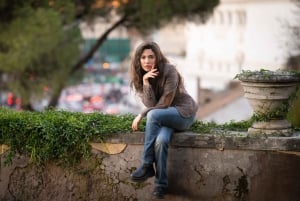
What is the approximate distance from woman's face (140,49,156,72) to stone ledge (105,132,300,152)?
0.55 m

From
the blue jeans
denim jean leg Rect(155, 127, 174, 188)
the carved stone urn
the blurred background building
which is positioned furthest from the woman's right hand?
the blurred background building

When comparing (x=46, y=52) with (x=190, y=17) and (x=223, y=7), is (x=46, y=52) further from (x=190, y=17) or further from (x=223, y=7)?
(x=223, y=7)

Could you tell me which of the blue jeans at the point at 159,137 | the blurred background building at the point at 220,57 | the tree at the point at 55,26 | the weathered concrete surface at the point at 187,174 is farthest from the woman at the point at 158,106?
the blurred background building at the point at 220,57

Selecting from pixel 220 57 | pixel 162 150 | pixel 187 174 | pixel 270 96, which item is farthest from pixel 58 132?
pixel 220 57

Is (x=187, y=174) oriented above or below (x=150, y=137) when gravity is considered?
below

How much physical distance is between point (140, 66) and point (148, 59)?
0.38 ft

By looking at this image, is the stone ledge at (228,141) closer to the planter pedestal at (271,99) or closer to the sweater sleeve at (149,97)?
the planter pedestal at (271,99)

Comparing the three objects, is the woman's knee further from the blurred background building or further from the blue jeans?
the blurred background building

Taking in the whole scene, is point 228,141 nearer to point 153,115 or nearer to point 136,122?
point 153,115

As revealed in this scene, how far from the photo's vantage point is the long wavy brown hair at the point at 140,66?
5453 millimetres

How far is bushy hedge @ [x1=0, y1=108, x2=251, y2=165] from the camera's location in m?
5.64

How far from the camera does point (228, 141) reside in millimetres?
5375

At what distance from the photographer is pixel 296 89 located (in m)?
5.40

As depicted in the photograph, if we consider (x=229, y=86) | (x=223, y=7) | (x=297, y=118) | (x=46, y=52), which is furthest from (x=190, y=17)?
(x=223, y=7)
